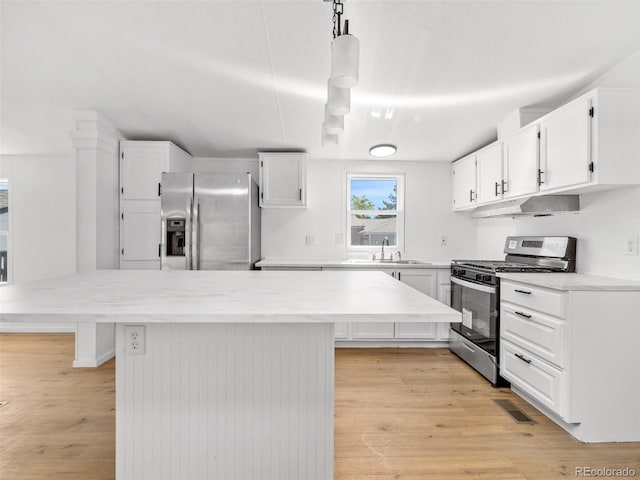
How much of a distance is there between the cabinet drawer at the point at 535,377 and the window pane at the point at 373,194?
2.24 m

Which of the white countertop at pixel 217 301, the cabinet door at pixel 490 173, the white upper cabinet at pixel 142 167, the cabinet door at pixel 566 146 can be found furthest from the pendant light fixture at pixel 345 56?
the white upper cabinet at pixel 142 167

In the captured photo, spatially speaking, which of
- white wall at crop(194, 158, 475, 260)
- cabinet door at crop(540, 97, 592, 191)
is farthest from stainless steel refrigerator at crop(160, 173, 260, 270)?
cabinet door at crop(540, 97, 592, 191)

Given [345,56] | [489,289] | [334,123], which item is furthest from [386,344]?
[345,56]

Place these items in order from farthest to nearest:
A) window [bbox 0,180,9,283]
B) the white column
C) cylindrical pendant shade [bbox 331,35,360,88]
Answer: window [bbox 0,180,9,283] < the white column < cylindrical pendant shade [bbox 331,35,360,88]

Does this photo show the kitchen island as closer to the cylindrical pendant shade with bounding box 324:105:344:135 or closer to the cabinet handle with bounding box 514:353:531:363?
the cylindrical pendant shade with bounding box 324:105:344:135

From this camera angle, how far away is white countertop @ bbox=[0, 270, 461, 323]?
103 centimetres

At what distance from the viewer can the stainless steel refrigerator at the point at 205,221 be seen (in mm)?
3295

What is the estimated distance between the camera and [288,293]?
141 centimetres

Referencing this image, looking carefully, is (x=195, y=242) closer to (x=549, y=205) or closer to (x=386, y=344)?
(x=386, y=344)

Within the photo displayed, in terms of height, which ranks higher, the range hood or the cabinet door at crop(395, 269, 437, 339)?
the range hood

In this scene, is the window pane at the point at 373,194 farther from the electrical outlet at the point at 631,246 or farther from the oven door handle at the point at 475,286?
the electrical outlet at the point at 631,246

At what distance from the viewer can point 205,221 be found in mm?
3330

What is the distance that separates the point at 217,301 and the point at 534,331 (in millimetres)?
2136

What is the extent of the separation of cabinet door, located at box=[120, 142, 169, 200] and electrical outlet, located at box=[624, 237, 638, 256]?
12.8 ft
